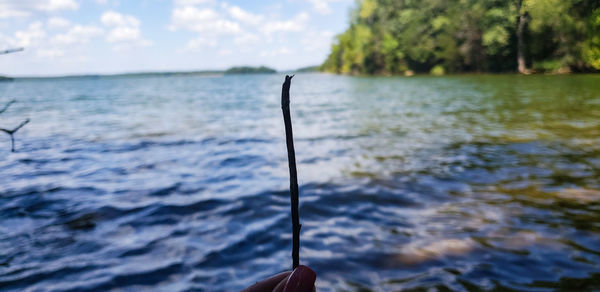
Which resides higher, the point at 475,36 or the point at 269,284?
the point at 475,36

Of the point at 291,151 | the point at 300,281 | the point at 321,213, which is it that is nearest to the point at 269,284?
the point at 300,281

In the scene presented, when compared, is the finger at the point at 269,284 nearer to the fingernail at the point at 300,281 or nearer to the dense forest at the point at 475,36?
the fingernail at the point at 300,281

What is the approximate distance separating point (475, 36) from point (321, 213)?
6306 cm

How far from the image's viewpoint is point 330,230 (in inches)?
210

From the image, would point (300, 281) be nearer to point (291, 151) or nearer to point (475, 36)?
point (291, 151)

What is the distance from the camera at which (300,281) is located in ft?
5.39

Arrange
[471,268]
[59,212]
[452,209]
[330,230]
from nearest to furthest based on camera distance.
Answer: [471,268]
[330,230]
[452,209]
[59,212]

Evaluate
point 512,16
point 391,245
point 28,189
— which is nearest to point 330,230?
point 391,245

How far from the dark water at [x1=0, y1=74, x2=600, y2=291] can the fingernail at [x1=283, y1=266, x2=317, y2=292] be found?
2.41 m

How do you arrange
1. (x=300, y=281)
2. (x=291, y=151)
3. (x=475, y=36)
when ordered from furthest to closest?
(x=475, y=36) < (x=300, y=281) < (x=291, y=151)

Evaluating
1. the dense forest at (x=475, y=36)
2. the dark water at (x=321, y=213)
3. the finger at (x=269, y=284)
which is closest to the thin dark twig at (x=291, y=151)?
the finger at (x=269, y=284)

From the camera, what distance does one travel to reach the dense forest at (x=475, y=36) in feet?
159

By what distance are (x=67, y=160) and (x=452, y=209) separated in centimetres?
→ 954

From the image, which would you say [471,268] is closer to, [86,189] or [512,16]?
[86,189]
